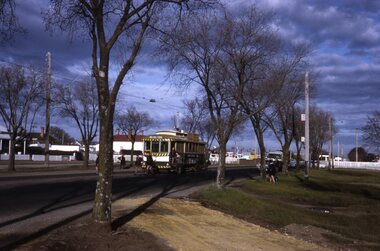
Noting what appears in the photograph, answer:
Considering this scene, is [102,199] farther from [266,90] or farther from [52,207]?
[266,90]

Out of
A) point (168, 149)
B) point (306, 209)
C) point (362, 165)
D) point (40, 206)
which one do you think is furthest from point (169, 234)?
point (362, 165)

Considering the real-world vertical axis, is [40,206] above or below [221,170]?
below

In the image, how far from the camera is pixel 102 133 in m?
10.8

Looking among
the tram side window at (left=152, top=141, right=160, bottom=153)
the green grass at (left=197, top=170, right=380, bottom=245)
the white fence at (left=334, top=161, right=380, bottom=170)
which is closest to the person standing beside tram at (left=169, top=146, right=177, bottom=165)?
the tram side window at (left=152, top=141, right=160, bottom=153)

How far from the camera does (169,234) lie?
460 inches

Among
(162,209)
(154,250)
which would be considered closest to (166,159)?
(162,209)

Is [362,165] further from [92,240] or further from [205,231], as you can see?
[92,240]

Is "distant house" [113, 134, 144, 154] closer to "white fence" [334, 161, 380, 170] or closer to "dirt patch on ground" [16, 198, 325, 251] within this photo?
"white fence" [334, 161, 380, 170]

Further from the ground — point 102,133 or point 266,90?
point 266,90

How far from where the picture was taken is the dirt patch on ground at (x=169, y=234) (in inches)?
387

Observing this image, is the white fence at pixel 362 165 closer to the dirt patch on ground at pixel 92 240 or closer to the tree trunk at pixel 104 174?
the dirt patch on ground at pixel 92 240

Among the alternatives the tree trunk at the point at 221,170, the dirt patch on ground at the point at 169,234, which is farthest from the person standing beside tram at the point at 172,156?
the dirt patch on ground at the point at 169,234

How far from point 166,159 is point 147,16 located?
26813 mm

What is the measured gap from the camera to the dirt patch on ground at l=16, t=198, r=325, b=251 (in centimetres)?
982
